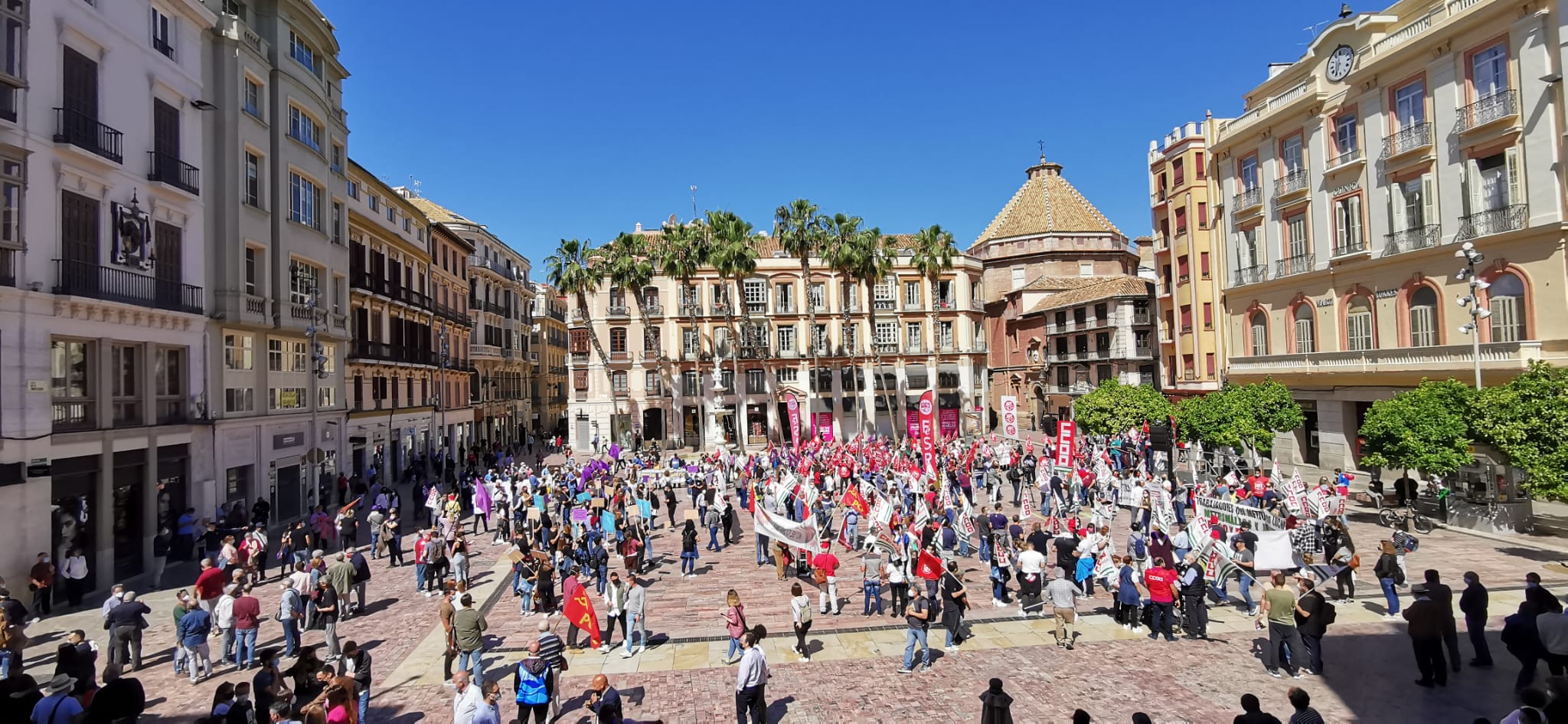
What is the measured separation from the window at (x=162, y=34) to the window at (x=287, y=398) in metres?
11.1

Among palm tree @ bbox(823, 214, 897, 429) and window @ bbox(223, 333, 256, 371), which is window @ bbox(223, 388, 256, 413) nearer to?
window @ bbox(223, 333, 256, 371)

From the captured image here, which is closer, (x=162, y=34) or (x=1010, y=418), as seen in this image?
(x=162, y=34)

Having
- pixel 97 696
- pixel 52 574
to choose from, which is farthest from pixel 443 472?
pixel 97 696

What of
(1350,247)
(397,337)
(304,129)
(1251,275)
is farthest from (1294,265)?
(397,337)

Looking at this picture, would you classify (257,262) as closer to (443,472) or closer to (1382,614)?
(443,472)

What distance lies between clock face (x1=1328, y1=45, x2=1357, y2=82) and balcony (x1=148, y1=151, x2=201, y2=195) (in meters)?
41.7

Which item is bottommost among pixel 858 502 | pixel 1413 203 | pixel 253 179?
pixel 858 502

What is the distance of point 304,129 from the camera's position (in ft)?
99.1

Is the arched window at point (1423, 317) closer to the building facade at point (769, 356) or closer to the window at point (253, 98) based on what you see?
the building facade at point (769, 356)

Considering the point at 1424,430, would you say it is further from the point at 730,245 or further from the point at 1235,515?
the point at 730,245

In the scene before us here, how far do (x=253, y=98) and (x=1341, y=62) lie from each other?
41.7 meters

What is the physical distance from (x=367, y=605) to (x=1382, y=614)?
66.0ft

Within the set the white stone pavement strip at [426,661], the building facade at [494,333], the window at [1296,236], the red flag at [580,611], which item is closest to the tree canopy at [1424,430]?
the window at [1296,236]

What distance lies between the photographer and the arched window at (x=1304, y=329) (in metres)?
34.5
